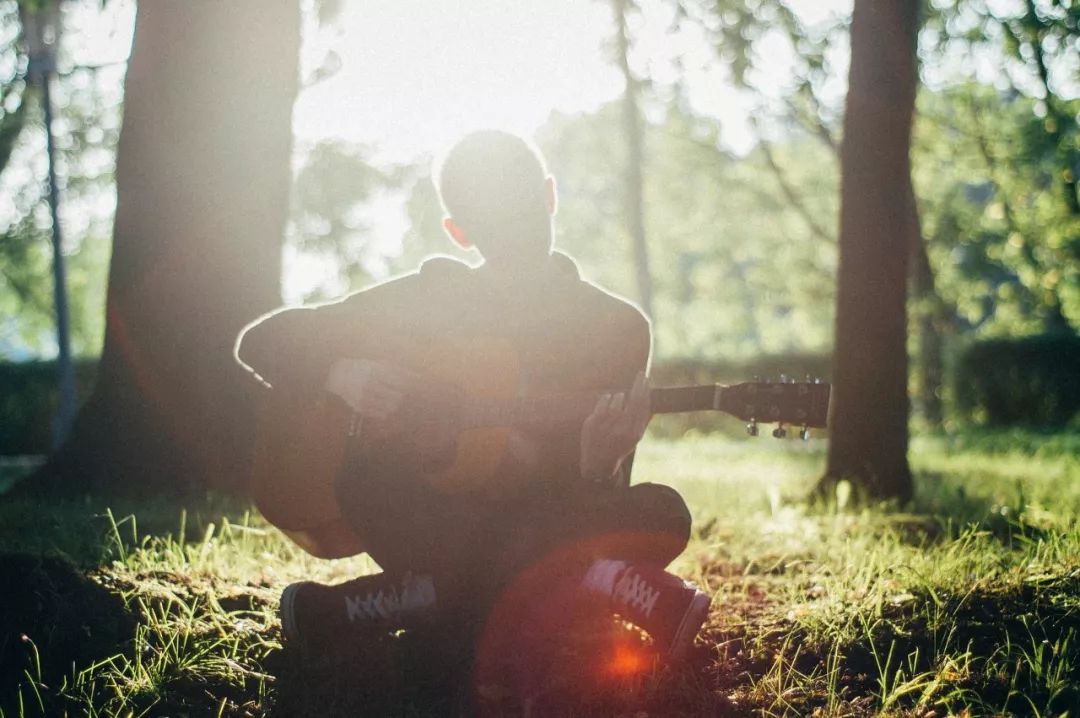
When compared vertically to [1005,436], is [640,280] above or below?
above

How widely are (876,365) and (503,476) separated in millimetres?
3745

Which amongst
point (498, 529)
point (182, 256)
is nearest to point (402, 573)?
point (498, 529)

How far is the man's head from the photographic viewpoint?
325 cm

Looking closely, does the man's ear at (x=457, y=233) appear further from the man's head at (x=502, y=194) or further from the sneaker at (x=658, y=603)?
the sneaker at (x=658, y=603)

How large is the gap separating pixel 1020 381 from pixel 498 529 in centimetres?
1592

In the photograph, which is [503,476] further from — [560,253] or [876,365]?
[876,365]

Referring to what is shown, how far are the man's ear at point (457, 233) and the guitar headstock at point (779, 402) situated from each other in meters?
1.07

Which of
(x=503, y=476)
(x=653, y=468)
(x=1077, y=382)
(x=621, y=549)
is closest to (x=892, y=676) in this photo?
(x=621, y=549)

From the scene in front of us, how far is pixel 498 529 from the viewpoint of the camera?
10.2ft

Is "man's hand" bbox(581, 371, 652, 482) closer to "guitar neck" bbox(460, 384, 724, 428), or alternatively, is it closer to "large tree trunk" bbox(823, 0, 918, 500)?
"guitar neck" bbox(460, 384, 724, 428)

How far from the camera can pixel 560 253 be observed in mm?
3400

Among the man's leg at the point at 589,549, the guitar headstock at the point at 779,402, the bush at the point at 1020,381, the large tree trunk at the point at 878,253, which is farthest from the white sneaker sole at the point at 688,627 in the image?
the bush at the point at 1020,381

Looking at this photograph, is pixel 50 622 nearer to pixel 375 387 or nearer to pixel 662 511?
pixel 375 387

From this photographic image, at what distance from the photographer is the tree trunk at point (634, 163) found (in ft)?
61.4
